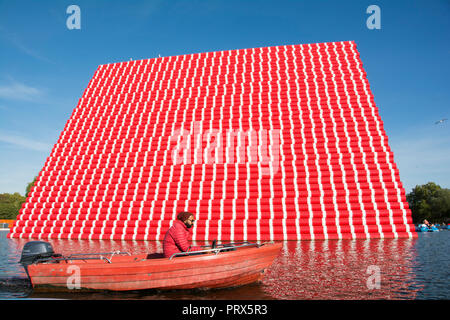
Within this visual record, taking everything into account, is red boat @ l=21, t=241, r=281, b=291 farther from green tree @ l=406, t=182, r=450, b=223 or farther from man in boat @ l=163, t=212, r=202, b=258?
green tree @ l=406, t=182, r=450, b=223

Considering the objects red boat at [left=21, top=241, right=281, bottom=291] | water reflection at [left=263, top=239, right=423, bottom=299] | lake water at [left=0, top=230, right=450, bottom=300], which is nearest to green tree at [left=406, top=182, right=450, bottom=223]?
water reflection at [left=263, top=239, right=423, bottom=299]

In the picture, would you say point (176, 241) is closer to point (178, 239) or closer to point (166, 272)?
point (178, 239)

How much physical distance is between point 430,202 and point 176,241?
57.0m

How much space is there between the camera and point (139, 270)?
5301mm

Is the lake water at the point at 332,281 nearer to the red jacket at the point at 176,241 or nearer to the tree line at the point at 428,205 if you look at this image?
the red jacket at the point at 176,241

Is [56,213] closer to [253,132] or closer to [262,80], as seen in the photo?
[253,132]

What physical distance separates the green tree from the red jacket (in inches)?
2105

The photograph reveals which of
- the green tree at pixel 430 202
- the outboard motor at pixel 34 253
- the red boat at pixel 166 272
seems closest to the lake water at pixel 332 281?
the red boat at pixel 166 272

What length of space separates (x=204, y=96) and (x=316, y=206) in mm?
10040

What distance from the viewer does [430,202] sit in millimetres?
51188

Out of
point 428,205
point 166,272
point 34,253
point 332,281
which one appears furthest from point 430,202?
point 34,253

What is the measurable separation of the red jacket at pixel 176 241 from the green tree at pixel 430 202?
53.5m

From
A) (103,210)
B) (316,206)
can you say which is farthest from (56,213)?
(316,206)

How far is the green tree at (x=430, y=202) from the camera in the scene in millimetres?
48031
